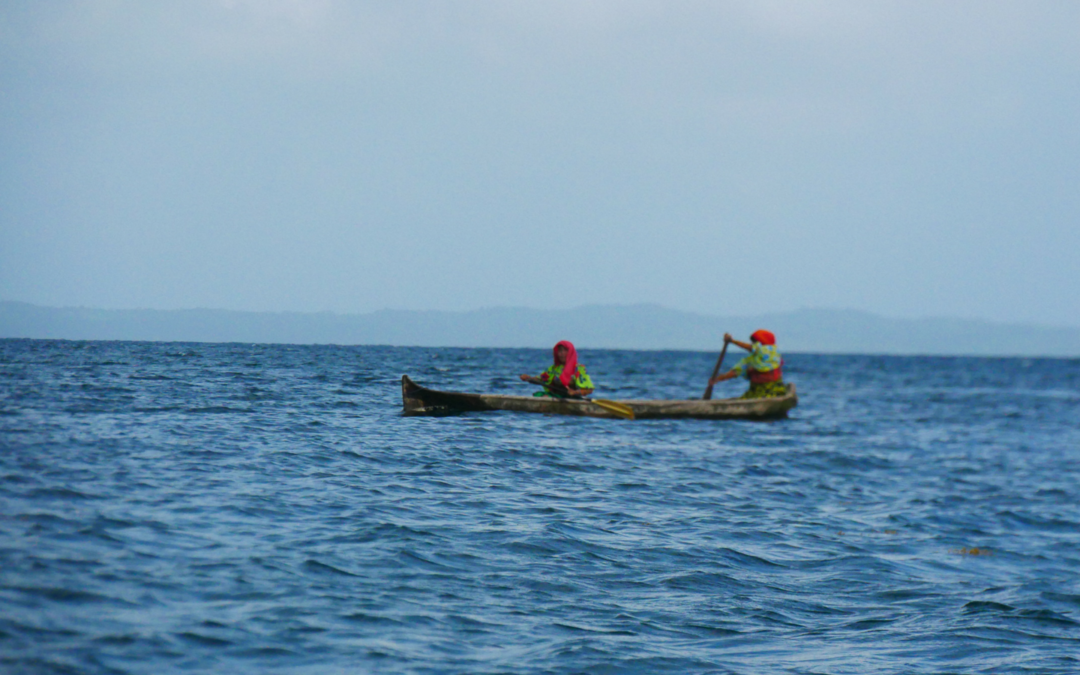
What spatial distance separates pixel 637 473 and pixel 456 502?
5443 mm

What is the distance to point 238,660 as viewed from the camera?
240 inches

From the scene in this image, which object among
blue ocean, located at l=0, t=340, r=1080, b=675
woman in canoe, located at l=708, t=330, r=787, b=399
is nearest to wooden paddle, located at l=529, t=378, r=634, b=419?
blue ocean, located at l=0, t=340, r=1080, b=675

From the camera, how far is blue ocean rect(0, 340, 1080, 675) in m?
6.71

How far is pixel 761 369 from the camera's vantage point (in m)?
28.9

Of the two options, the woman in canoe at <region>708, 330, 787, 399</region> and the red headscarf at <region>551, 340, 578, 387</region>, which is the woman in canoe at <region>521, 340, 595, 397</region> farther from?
the woman in canoe at <region>708, 330, 787, 399</region>

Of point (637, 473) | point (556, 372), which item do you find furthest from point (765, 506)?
point (556, 372)

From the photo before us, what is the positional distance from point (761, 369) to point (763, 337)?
1.45 m

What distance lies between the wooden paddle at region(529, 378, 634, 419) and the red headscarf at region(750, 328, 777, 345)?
6.18 metres

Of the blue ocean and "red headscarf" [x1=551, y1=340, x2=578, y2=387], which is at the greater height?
"red headscarf" [x1=551, y1=340, x2=578, y2=387]

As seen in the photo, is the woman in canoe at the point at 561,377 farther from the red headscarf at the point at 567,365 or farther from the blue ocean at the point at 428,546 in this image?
the blue ocean at the point at 428,546

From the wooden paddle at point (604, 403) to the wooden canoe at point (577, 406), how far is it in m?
0.09

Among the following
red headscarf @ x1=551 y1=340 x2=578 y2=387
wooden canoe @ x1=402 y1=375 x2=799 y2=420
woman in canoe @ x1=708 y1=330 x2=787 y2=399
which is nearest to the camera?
wooden canoe @ x1=402 y1=375 x2=799 y2=420

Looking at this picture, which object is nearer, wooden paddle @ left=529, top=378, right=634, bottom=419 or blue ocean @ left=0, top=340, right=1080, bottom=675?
blue ocean @ left=0, top=340, right=1080, bottom=675

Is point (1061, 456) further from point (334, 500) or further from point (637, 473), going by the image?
point (334, 500)
